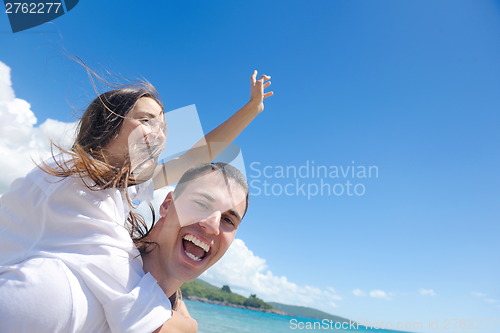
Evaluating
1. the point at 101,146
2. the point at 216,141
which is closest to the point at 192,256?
the point at 101,146

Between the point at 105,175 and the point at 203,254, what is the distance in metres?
0.68

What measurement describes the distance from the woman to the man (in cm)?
22

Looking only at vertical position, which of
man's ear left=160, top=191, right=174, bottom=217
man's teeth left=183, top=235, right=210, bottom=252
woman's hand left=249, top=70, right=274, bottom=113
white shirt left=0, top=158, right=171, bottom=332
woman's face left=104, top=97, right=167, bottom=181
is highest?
woman's hand left=249, top=70, right=274, bottom=113

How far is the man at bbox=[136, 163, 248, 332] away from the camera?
78.6 inches

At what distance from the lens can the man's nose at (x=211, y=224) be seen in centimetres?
204

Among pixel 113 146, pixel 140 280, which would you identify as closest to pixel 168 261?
pixel 140 280

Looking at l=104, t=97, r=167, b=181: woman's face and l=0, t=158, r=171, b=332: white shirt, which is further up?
l=104, t=97, r=167, b=181: woman's face

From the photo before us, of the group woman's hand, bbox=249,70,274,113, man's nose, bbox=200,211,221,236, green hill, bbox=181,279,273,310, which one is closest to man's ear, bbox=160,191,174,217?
man's nose, bbox=200,211,221,236

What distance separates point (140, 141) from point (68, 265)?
834mm

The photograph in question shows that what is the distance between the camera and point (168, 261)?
2.00 meters

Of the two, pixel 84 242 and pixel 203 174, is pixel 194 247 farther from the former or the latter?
pixel 84 242

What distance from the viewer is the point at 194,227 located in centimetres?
204

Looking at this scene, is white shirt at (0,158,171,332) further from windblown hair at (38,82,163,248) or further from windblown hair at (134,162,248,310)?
windblown hair at (134,162,248,310)

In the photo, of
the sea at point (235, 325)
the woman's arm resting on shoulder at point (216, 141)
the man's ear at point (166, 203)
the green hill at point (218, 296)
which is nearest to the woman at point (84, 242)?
the man's ear at point (166, 203)
